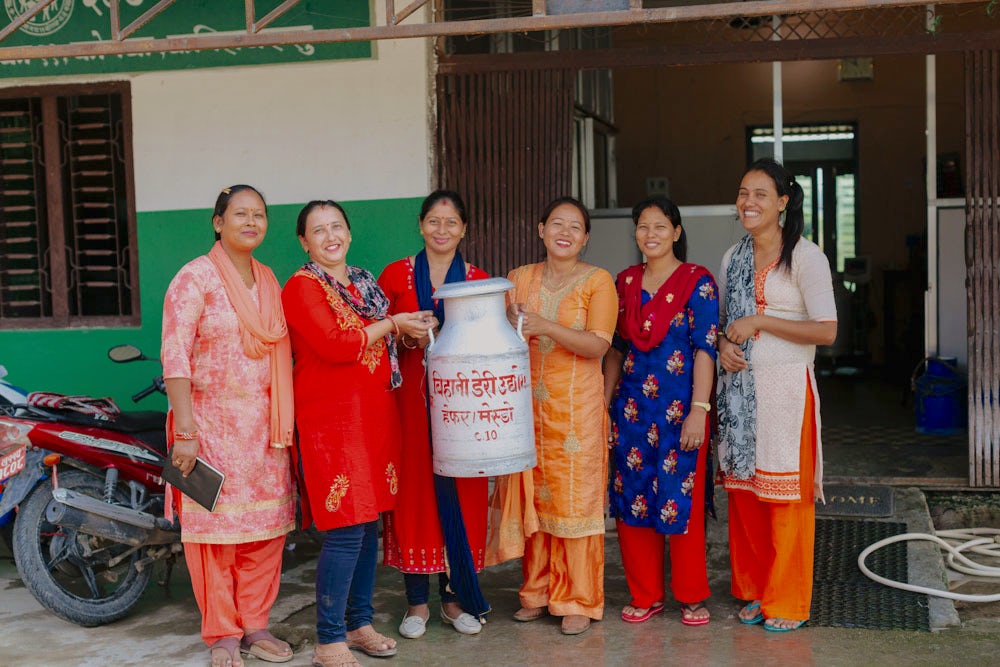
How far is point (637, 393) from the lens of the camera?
153 inches

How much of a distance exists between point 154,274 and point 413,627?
2.65 meters

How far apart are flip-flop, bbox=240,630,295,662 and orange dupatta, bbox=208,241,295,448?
2.36ft

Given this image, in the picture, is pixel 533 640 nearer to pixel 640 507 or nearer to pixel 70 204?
pixel 640 507

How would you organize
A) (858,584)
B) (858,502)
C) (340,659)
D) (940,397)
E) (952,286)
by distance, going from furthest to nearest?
(952,286), (940,397), (858,502), (858,584), (340,659)

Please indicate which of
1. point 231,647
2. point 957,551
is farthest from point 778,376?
point 231,647

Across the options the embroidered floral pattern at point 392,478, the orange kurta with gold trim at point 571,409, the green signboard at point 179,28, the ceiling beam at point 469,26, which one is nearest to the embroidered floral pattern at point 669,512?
the orange kurta with gold trim at point 571,409

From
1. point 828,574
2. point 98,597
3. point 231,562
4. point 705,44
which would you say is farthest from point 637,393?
point 98,597

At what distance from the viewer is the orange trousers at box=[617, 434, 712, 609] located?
3928 millimetres

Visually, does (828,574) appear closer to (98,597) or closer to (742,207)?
(742,207)

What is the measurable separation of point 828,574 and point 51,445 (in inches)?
127

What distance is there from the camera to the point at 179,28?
18.0 ft

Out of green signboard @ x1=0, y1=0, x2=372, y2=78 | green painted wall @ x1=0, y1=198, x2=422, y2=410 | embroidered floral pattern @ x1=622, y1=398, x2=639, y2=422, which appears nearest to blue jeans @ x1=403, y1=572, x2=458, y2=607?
embroidered floral pattern @ x1=622, y1=398, x2=639, y2=422

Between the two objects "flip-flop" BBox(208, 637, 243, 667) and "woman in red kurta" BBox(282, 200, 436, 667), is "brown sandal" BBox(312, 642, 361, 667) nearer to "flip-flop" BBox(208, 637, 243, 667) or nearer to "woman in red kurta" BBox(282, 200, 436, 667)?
"woman in red kurta" BBox(282, 200, 436, 667)

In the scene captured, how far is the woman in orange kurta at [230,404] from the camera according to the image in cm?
353
